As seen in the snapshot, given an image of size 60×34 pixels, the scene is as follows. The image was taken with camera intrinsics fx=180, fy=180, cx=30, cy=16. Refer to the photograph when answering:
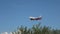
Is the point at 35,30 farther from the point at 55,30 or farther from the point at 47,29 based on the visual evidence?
the point at 55,30

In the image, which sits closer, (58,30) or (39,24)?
(39,24)

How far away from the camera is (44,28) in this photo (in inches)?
1543

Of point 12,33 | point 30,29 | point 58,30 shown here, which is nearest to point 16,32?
point 12,33

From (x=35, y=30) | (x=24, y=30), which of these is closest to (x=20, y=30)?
(x=24, y=30)

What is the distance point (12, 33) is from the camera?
41.3 metres

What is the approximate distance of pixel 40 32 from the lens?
127 ft

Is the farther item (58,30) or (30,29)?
(58,30)

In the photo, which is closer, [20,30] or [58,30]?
[20,30]

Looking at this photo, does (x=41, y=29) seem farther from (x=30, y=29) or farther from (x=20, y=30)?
(x=20, y=30)

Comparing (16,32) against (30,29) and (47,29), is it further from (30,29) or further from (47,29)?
(47,29)

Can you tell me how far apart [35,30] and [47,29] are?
117 inches

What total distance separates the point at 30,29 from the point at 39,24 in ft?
7.57

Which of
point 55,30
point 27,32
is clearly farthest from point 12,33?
point 55,30

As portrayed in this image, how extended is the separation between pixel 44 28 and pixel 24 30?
175 inches
